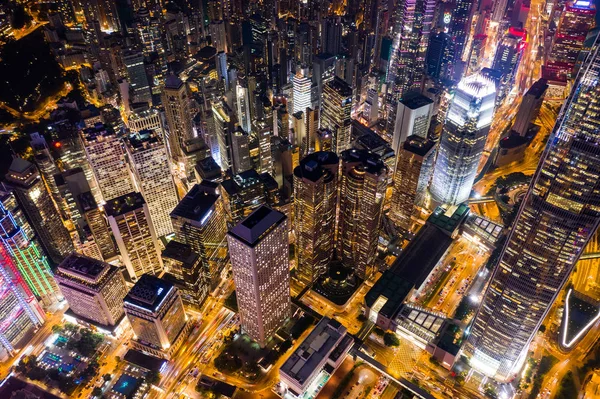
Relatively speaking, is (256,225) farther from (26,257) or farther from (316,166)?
(26,257)

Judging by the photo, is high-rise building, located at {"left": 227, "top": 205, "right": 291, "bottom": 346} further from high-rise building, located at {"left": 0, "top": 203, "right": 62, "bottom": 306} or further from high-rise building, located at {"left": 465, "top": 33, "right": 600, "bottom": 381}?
high-rise building, located at {"left": 0, "top": 203, "right": 62, "bottom": 306}

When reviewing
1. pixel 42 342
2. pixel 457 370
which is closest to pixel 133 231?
pixel 42 342

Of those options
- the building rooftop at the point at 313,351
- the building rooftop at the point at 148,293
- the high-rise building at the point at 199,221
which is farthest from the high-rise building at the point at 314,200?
the building rooftop at the point at 148,293

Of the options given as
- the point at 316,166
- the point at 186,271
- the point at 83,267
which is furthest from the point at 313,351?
the point at 83,267

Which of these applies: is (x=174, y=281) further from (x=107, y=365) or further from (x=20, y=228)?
(x=20, y=228)

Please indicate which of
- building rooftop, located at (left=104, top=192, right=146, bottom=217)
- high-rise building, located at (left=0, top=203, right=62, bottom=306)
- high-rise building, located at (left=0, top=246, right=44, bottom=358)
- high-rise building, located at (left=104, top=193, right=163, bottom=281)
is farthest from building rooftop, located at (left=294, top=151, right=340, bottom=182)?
high-rise building, located at (left=0, top=246, right=44, bottom=358)
